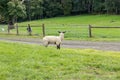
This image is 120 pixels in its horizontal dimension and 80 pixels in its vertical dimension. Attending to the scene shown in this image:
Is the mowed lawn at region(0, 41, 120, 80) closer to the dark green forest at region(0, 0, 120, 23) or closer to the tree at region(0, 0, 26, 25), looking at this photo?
the tree at region(0, 0, 26, 25)

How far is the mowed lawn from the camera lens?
7691mm

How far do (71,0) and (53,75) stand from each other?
10529 cm

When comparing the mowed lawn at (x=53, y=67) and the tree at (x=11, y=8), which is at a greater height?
the tree at (x=11, y=8)

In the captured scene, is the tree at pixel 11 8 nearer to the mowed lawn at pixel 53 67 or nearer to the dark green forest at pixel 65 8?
the mowed lawn at pixel 53 67

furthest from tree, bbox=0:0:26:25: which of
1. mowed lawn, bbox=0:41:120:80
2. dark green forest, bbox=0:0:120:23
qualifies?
dark green forest, bbox=0:0:120:23

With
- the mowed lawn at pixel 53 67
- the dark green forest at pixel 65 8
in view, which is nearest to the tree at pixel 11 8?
the mowed lawn at pixel 53 67

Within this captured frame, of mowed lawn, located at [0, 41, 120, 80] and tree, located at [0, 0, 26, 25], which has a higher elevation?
tree, located at [0, 0, 26, 25]

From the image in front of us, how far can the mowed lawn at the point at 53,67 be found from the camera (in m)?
7.69

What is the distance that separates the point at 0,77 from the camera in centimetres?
753

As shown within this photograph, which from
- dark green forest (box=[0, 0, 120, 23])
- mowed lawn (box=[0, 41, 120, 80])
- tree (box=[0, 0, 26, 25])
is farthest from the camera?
dark green forest (box=[0, 0, 120, 23])

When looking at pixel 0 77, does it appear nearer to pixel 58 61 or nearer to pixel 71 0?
pixel 58 61

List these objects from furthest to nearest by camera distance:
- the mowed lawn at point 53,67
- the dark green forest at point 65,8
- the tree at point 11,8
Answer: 1. the dark green forest at point 65,8
2. the tree at point 11,8
3. the mowed lawn at point 53,67

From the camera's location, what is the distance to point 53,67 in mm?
8648

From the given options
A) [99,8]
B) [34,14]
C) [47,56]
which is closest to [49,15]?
[34,14]
